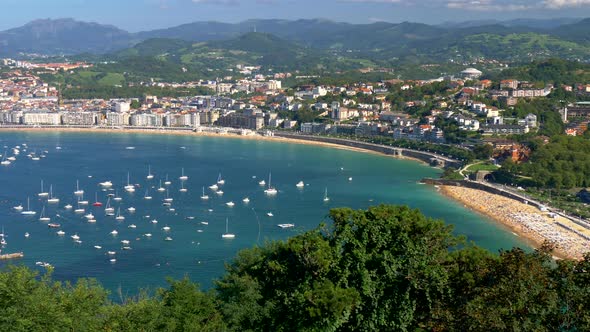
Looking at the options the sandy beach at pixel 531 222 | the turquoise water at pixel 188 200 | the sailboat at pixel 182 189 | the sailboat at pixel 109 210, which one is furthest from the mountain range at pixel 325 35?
the sailboat at pixel 109 210

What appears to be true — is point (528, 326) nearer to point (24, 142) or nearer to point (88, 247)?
point (88, 247)

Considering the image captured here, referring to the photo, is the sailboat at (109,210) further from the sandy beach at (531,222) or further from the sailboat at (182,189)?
the sandy beach at (531,222)

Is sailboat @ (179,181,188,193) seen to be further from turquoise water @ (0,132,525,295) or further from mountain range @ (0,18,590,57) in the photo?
mountain range @ (0,18,590,57)

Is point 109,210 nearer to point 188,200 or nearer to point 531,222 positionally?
point 188,200

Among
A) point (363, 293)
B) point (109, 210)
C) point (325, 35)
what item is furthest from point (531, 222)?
point (325, 35)

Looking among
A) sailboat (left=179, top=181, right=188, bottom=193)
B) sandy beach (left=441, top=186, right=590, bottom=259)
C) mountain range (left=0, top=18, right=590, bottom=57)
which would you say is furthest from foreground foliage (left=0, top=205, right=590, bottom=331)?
mountain range (left=0, top=18, right=590, bottom=57)

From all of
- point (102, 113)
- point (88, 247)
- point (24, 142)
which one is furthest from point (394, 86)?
point (88, 247)

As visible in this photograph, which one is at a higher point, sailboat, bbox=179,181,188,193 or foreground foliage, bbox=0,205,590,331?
foreground foliage, bbox=0,205,590,331
